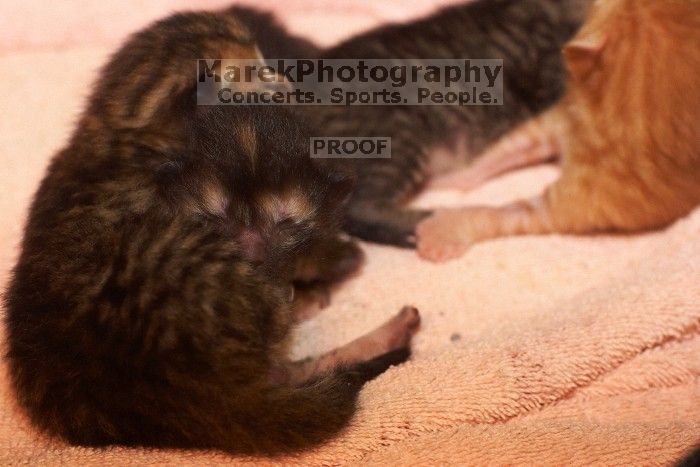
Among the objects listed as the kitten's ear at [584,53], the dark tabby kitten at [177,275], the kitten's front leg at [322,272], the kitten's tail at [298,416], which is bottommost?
the kitten's front leg at [322,272]

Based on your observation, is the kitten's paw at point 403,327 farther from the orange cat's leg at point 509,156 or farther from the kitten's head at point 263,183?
the orange cat's leg at point 509,156

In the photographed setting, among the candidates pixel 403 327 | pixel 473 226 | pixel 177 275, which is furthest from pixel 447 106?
pixel 177 275

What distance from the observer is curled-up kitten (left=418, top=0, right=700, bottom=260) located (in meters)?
1.84

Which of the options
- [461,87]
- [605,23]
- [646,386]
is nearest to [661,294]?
[646,386]

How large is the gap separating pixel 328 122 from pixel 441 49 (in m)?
0.47

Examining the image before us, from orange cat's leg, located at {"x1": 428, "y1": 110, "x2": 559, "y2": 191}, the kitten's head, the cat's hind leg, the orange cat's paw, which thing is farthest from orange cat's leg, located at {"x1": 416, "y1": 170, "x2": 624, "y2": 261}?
the kitten's head

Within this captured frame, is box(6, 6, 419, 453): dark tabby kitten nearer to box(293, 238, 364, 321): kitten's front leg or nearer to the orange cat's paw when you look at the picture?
box(293, 238, 364, 321): kitten's front leg

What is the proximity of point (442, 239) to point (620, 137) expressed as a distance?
0.54m

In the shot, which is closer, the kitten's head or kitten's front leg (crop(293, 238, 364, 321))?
the kitten's head

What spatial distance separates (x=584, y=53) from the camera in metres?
1.89

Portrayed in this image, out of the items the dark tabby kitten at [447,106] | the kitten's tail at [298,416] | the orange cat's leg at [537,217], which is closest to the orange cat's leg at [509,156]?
the dark tabby kitten at [447,106]

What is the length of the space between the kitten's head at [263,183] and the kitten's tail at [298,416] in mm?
292

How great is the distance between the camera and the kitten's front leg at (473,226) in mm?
2020

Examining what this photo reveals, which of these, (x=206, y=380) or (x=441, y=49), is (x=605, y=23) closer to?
(x=441, y=49)
